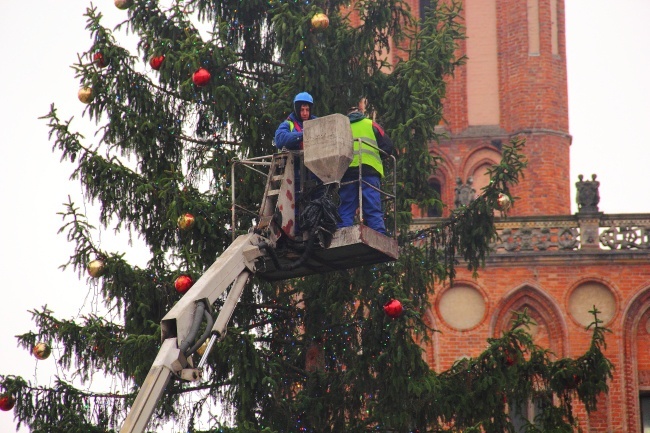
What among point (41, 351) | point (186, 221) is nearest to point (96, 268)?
point (41, 351)

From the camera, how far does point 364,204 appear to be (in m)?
14.9

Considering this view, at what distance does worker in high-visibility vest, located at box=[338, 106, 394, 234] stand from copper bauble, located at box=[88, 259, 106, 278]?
2.85 meters

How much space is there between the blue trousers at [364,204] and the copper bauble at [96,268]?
2.85 meters

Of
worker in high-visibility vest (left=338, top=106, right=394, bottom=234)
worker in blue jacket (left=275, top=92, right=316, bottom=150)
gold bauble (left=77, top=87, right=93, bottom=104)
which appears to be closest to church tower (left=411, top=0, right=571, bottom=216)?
gold bauble (left=77, top=87, right=93, bottom=104)

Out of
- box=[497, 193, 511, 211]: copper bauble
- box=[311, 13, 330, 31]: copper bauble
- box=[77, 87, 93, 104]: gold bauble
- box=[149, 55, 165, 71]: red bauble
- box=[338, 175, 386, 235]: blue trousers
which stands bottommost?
box=[338, 175, 386, 235]: blue trousers

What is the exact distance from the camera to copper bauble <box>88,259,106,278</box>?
1633 cm

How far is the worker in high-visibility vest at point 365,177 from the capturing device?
14867 mm

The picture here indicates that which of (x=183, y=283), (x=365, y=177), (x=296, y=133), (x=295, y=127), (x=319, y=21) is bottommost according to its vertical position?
(x=183, y=283)

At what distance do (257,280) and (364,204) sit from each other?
2.78 metres

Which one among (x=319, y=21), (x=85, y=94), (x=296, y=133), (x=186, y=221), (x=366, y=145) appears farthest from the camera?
(x=85, y=94)

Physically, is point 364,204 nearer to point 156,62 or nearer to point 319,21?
point 319,21

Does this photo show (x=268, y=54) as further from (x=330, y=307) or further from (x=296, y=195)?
(x=296, y=195)

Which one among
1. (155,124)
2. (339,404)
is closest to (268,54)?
(155,124)

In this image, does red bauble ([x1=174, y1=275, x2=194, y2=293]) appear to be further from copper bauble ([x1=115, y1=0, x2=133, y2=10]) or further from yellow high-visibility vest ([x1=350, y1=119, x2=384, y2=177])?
copper bauble ([x1=115, y1=0, x2=133, y2=10])
